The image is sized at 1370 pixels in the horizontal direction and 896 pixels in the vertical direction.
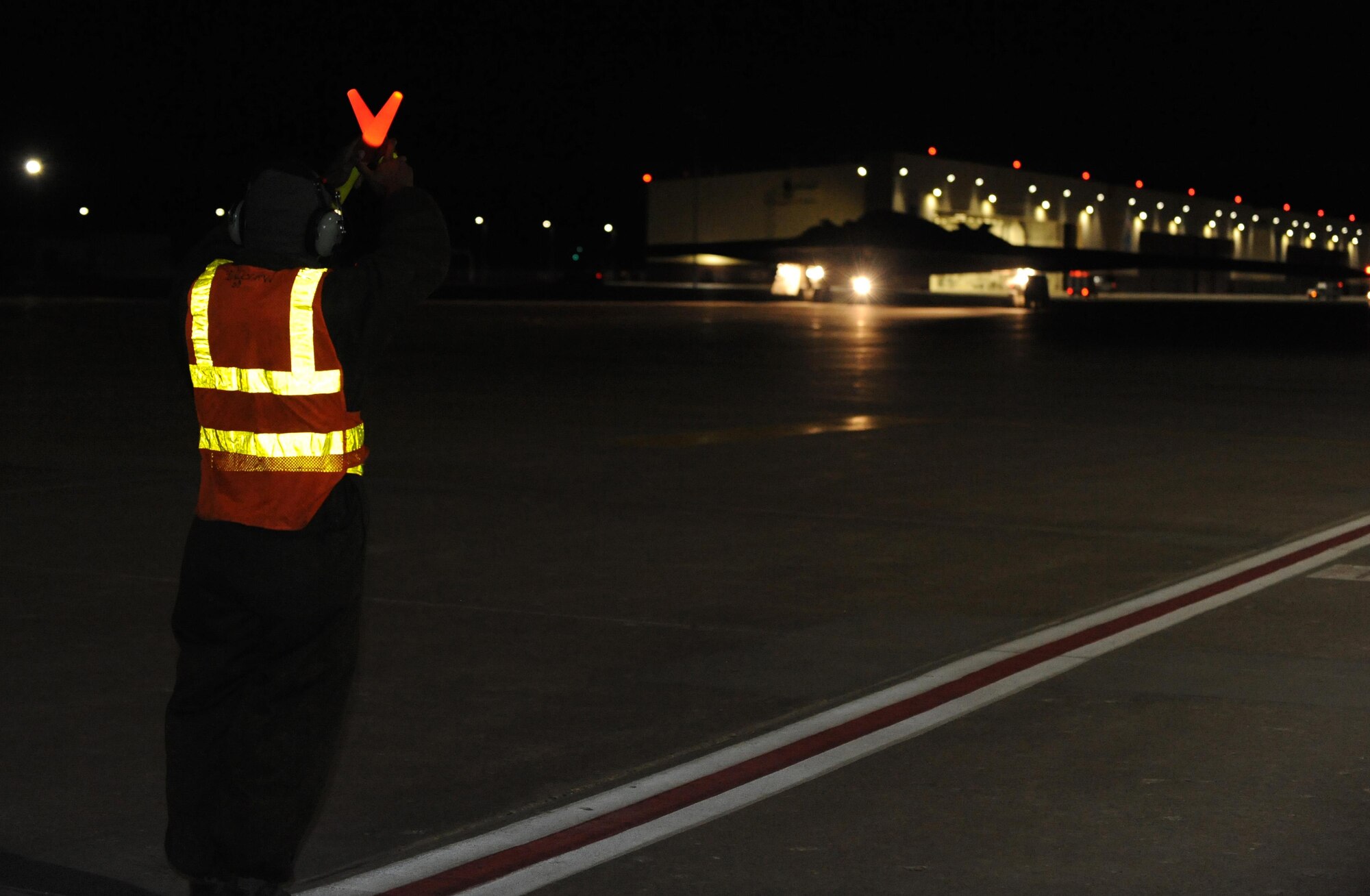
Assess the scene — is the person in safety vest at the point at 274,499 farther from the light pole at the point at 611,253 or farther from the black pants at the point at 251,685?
the light pole at the point at 611,253

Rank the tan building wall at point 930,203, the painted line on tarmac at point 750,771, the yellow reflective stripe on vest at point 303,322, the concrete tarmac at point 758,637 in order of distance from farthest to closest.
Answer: the tan building wall at point 930,203 → the concrete tarmac at point 758,637 → the painted line on tarmac at point 750,771 → the yellow reflective stripe on vest at point 303,322

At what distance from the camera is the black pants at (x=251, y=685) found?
4055 millimetres

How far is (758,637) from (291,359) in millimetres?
4059

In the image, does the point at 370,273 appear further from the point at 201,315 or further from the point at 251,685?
the point at 251,685

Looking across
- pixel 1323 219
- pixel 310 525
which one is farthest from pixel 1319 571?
pixel 1323 219

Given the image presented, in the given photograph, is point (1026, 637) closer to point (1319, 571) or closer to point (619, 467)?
point (1319, 571)

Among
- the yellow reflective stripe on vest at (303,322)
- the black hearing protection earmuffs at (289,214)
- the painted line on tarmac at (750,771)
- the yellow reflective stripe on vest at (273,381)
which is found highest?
the black hearing protection earmuffs at (289,214)

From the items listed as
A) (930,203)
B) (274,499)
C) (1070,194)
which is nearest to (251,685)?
(274,499)

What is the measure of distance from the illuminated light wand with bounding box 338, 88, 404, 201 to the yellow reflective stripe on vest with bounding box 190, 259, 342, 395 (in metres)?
0.30

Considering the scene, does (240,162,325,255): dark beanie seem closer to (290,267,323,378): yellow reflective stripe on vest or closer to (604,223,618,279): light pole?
(290,267,323,378): yellow reflective stripe on vest

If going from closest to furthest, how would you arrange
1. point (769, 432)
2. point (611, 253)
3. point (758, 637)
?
point (758, 637), point (769, 432), point (611, 253)

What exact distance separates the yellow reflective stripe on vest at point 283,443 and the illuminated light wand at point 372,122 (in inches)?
22.8

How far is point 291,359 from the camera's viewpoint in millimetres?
3986

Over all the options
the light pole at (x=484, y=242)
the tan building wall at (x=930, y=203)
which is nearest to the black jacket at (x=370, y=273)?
the tan building wall at (x=930, y=203)
